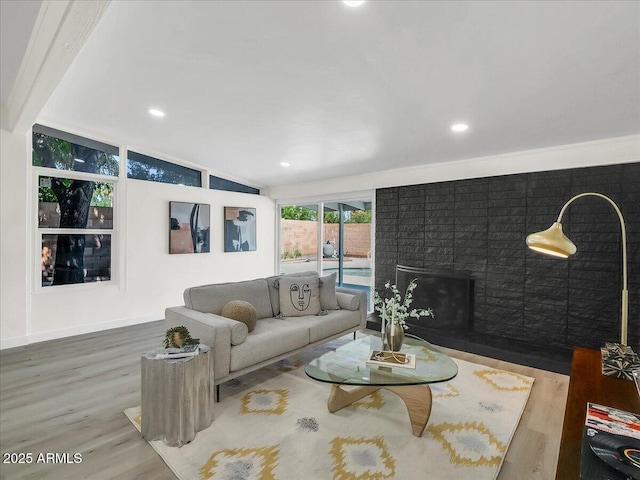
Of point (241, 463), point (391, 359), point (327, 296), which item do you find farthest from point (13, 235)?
point (391, 359)

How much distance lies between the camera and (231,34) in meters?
2.24

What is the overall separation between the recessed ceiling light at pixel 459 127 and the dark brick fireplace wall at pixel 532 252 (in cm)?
104

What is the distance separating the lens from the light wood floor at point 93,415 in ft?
6.08

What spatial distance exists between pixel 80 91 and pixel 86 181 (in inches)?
58.0

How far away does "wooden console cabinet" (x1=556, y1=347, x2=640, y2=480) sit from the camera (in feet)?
3.30

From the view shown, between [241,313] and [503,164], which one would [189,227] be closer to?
[241,313]

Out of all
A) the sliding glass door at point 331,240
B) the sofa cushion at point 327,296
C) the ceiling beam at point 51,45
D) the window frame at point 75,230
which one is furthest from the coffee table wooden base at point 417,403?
the window frame at point 75,230

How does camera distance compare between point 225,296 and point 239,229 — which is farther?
point 239,229

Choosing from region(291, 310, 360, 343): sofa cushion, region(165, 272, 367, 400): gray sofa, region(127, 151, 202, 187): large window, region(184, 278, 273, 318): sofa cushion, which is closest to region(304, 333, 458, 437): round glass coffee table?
region(165, 272, 367, 400): gray sofa

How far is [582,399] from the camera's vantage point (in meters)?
1.41

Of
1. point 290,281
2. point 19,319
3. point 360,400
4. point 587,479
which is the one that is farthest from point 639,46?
point 19,319

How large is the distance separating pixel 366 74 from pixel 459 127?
1263 mm

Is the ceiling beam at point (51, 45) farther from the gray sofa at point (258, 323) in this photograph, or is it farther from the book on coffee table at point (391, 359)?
the book on coffee table at point (391, 359)

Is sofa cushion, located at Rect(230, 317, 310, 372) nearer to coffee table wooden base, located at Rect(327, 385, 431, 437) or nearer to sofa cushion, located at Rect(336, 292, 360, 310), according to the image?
sofa cushion, located at Rect(336, 292, 360, 310)
